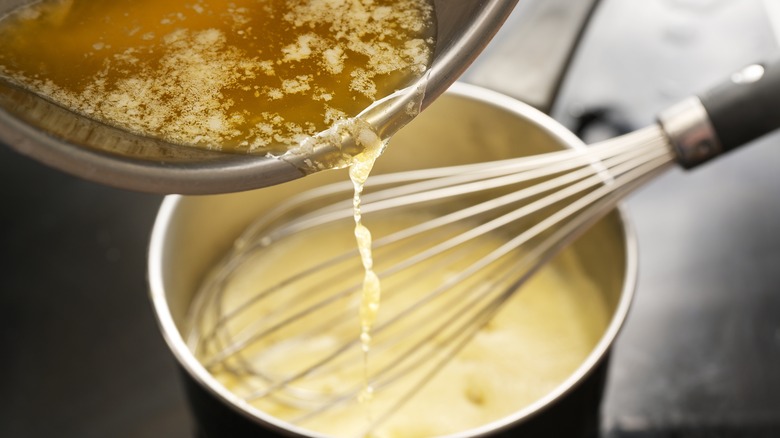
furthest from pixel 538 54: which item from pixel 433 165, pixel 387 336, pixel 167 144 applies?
pixel 167 144

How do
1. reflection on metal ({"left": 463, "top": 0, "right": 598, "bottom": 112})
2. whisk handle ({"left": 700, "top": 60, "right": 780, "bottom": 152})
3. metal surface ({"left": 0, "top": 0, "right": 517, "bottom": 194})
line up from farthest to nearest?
reflection on metal ({"left": 463, "top": 0, "right": 598, "bottom": 112}), whisk handle ({"left": 700, "top": 60, "right": 780, "bottom": 152}), metal surface ({"left": 0, "top": 0, "right": 517, "bottom": 194})

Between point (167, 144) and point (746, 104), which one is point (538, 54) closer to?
point (746, 104)

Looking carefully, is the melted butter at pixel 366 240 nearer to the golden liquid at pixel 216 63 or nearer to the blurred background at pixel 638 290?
the golden liquid at pixel 216 63

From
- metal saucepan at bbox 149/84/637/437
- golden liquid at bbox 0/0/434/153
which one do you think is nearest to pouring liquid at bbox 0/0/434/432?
golden liquid at bbox 0/0/434/153

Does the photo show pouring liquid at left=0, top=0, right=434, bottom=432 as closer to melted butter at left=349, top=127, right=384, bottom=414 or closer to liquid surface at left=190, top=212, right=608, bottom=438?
melted butter at left=349, top=127, right=384, bottom=414

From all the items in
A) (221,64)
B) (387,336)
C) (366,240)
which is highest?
(221,64)

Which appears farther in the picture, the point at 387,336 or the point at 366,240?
Answer: the point at 387,336
